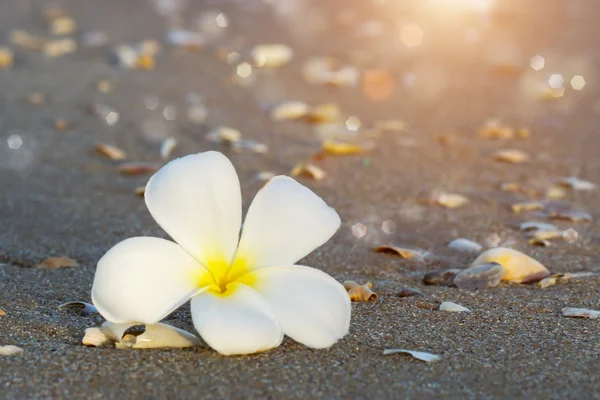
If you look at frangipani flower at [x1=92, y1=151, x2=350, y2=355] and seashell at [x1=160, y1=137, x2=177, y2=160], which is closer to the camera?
frangipani flower at [x1=92, y1=151, x2=350, y2=355]

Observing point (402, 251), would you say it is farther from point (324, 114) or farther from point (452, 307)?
point (324, 114)

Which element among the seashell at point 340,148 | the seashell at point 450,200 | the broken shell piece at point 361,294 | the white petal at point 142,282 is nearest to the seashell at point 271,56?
the seashell at point 340,148

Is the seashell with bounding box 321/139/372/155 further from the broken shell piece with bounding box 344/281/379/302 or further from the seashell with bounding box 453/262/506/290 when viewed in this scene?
the broken shell piece with bounding box 344/281/379/302

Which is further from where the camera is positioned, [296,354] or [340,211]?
[340,211]

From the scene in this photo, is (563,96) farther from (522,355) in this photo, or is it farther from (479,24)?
(522,355)

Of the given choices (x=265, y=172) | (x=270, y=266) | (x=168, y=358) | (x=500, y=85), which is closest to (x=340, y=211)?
(x=265, y=172)

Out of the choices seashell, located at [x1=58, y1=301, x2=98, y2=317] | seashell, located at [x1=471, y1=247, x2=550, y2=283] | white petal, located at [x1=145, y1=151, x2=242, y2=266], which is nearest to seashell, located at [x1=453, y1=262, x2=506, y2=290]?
seashell, located at [x1=471, y1=247, x2=550, y2=283]
